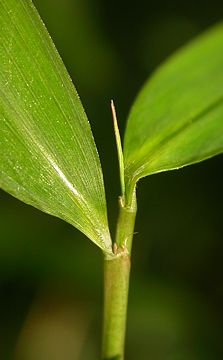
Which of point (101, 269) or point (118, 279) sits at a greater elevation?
point (101, 269)

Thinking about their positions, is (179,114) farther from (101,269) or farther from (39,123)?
(101,269)

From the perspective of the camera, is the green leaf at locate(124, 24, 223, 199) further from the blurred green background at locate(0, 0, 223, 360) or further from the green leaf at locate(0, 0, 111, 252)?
the blurred green background at locate(0, 0, 223, 360)

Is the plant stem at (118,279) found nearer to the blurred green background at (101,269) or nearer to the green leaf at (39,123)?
the green leaf at (39,123)

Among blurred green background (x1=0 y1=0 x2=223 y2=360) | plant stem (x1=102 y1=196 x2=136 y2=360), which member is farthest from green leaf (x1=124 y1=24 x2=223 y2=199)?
blurred green background (x1=0 y1=0 x2=223 y2=360)

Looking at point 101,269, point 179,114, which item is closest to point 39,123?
point 179,114

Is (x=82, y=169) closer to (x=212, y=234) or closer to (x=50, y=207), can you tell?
(x=50, y=207)

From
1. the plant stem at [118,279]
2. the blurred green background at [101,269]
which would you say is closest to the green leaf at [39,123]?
the plant stem at [118,279]

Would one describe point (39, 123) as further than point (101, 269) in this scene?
No
